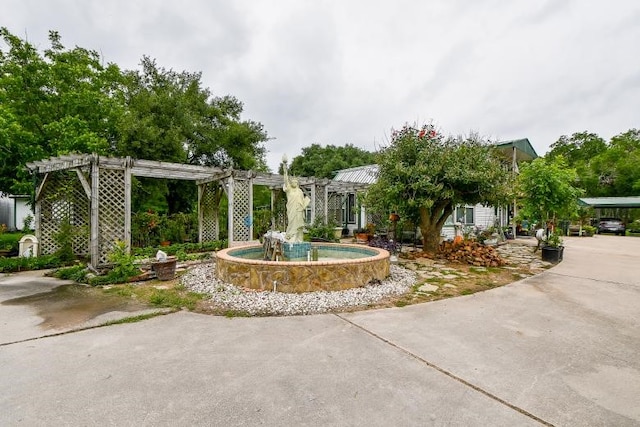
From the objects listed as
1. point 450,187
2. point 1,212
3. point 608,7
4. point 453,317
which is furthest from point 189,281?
point 1,212

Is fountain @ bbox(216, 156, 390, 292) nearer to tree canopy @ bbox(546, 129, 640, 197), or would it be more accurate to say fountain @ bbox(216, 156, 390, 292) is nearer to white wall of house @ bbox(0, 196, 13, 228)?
white wall of house @ bbox(0, 196, 13, 228)

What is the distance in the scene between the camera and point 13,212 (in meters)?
18.6

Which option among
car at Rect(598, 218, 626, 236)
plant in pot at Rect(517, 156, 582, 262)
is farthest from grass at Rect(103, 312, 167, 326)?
car at Rect(598, 218, 626, 236)

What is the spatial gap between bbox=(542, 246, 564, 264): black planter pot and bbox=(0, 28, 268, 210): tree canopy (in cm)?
1322

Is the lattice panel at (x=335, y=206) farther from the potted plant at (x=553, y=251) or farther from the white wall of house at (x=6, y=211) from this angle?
the white wall of house at (x=6, y=211)

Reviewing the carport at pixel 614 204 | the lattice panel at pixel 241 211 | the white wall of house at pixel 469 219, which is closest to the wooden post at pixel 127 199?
the lattice panel at pixel 241 211

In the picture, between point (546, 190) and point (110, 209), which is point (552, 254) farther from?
point (110, 209)

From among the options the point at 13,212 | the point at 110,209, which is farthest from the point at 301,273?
the point at 13,212

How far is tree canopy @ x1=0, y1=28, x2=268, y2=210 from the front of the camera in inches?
378

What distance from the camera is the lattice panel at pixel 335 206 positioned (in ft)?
50.1

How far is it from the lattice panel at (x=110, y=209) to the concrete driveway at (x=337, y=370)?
3.31m

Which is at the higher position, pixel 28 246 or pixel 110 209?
pixel 110 209

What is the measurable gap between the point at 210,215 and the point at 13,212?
17165 millimetres

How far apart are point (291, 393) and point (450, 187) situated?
7195mm
